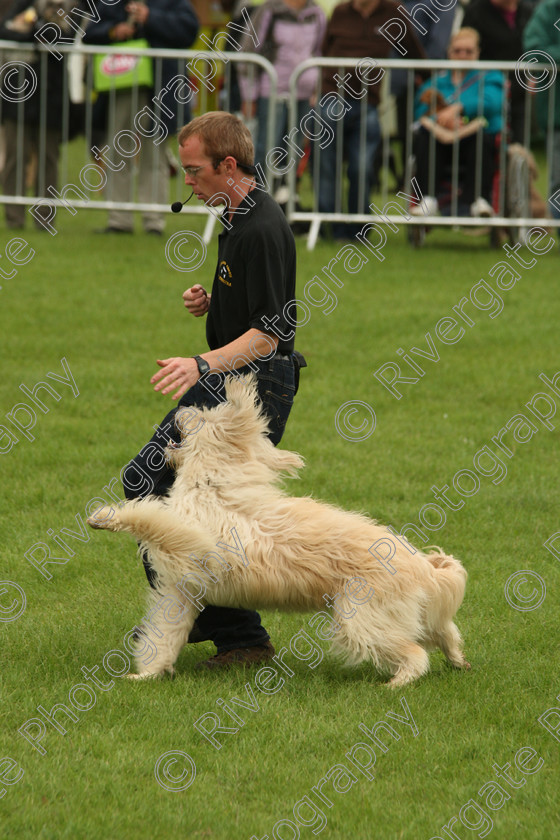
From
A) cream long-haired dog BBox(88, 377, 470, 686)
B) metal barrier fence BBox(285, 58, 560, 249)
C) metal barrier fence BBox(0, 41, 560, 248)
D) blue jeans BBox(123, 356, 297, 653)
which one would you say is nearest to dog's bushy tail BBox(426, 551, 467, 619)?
cream long-haired dog BBox(88, 377, 470, 686)

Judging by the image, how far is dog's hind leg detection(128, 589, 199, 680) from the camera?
436 centimetres

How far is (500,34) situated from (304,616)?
11372mm

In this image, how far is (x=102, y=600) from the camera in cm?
524

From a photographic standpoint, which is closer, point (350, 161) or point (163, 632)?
point (163, 632)

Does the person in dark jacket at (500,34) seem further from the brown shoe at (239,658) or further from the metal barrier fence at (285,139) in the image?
the brown shoe at (239,658)

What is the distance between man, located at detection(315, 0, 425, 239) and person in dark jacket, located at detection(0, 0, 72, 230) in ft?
9.75

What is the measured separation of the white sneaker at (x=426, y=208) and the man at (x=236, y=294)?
27.5 ft

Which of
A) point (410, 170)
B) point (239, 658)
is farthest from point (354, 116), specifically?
point (239, 658)

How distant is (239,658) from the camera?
15.2 ft

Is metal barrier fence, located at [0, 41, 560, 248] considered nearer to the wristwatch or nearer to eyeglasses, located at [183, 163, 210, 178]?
eyeglasses, located at [183, 163, 210, 178]

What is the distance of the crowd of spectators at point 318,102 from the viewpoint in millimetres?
12469

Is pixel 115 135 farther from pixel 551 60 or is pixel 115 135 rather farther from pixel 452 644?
pixel 452 644

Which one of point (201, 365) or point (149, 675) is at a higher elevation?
point (201, 365)

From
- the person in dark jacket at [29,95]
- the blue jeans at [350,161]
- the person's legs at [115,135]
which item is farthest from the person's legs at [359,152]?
the person in dark jacket at [29,95]
